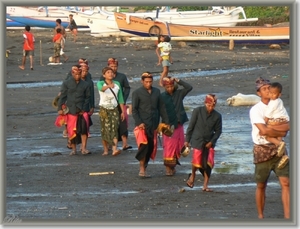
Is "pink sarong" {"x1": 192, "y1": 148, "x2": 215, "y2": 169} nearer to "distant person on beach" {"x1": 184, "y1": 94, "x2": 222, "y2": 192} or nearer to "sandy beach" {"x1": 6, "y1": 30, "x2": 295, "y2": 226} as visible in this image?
"distant person on beach" {"x1": 184, "y1": 94, "x2": 222, "y2": 192}

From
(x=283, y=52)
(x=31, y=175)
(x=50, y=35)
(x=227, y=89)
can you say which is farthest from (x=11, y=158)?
(x=50, y=35)

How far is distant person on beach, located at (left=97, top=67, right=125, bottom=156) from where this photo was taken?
46.2 ft

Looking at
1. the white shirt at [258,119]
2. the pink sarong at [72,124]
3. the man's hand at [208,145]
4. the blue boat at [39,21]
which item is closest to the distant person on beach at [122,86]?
the pink sarong at [72,124]

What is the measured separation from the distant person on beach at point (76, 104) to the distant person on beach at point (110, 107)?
1.23ft

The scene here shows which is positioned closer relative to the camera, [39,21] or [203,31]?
[203,31]

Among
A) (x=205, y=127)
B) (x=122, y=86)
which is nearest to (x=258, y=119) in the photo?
(x=205, y=127)

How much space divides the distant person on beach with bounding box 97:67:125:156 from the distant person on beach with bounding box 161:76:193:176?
1.40 m

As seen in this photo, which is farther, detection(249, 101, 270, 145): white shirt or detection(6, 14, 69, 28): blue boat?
detection(6, 14, 69, 28): blue boat

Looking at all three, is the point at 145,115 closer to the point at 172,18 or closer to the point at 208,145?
the point at 208,145

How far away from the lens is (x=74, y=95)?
14625 millimetres

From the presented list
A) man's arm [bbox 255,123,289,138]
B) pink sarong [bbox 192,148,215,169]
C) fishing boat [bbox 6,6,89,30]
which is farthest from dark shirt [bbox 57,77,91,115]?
fishing boat [bbox 6,6,89,30]

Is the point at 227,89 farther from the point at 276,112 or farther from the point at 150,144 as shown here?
the point at 276,112

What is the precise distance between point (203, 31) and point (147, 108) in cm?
Result: 2714

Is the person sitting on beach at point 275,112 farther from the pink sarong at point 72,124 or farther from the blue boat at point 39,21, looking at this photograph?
the blue boat at point 39,21
